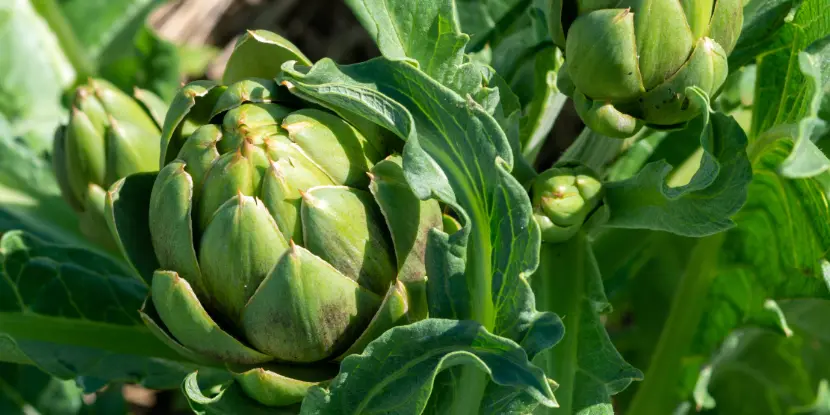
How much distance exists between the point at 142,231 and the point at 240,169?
24cm

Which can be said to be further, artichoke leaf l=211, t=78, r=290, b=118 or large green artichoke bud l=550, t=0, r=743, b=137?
artichoke leaf l=211, t=78, r=290, b=118

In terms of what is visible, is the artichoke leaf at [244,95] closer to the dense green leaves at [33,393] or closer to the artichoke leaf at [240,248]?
the artichoke leaf at [240,248]

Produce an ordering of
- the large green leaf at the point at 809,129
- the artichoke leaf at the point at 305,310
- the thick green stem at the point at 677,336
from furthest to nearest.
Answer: the thick green stem at the point at 677,336 → the artichoke leaf at the point at 305,310 → the large green leaf at the point at 809,129

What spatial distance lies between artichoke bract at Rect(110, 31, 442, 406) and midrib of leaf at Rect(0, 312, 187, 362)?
0.36 metres

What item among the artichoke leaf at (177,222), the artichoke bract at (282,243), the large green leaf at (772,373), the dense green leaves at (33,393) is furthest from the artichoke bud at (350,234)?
the dense green leaves at (33,393)

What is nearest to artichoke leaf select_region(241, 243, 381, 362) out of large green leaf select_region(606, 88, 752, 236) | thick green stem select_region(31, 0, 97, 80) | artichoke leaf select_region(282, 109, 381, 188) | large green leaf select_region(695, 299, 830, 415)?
artichoke leaf select_region(282, 109, 381, 188)

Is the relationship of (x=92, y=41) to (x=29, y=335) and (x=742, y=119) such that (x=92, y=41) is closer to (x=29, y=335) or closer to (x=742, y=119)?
(x=29, y=335)

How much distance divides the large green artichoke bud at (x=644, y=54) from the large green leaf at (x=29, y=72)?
56.0 inches

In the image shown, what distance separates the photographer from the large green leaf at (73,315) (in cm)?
148

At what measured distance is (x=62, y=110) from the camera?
7.13ft

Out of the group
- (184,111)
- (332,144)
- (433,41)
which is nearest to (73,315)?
(184,111)

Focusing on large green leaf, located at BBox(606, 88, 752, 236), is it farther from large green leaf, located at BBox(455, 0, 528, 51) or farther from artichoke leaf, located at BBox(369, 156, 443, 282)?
large green leaf, located at BBox(455, 0, 528, 51)

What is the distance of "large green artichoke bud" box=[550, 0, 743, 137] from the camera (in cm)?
102

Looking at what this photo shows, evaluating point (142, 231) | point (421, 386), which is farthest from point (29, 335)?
point (421, 386)
